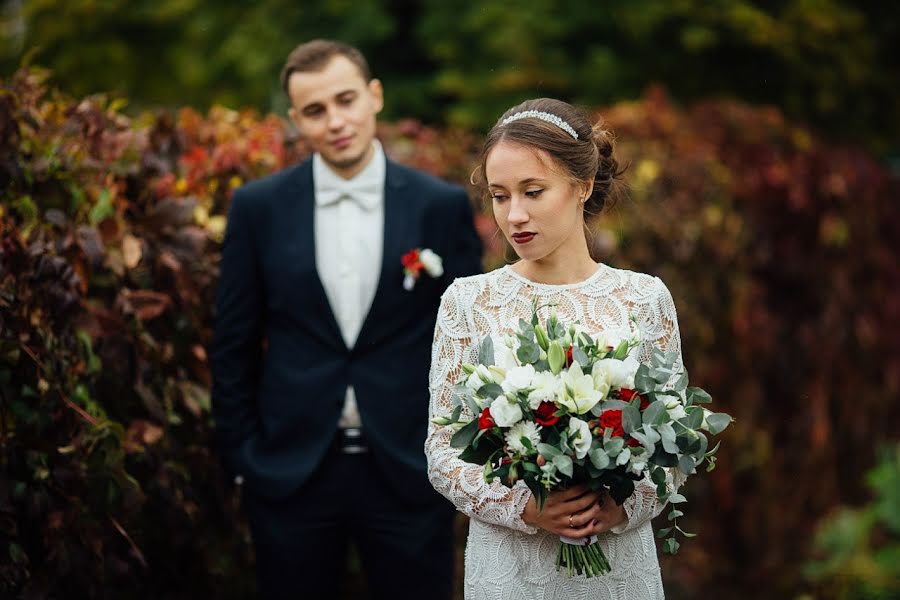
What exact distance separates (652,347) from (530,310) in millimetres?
336

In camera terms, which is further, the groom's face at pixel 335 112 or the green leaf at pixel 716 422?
the groom's face at pixel 335 112

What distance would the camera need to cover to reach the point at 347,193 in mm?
3979

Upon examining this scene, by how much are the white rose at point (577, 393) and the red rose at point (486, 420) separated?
17 cm

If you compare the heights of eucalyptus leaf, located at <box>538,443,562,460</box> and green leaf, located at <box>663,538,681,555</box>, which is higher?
eucalyptus leaf, located at <box>538,443,562,460</box>

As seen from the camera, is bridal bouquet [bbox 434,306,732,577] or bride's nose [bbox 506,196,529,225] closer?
bridal bouquet [bbox 434,306,732,577]

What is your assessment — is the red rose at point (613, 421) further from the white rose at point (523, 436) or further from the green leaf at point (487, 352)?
the green leaf at point (487, 352)

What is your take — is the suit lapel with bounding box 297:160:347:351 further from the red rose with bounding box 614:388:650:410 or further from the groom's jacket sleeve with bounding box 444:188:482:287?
the red rose with bounding box 614:388:650:410

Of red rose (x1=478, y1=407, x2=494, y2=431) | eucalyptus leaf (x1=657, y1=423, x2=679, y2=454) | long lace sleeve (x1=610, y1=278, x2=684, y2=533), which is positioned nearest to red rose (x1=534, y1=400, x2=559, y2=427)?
red rose (x1=478, y1=407, x2=494, y2=431)

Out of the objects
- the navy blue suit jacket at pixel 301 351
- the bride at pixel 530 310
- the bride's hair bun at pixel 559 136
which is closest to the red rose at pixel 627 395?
the bride at pixel 530 310

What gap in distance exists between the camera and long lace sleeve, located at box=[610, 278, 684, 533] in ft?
9.43

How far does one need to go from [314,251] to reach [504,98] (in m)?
7.34

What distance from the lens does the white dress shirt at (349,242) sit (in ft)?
12.7

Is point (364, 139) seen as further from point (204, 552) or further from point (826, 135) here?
point (826, 135)

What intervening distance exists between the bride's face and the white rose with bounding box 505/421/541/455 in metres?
0.53
